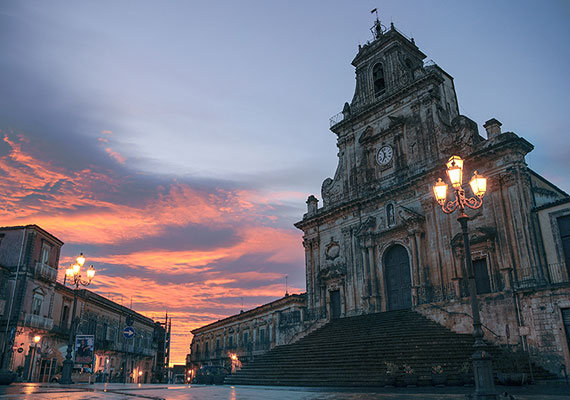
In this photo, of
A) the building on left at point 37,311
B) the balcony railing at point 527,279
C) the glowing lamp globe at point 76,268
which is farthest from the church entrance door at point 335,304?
the glowing lamp globe at point 76,268

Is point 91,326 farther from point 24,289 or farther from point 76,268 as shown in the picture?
point 76,268

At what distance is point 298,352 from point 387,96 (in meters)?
19.1

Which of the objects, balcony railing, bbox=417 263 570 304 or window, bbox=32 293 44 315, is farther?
window, bbox=32 293 44 315

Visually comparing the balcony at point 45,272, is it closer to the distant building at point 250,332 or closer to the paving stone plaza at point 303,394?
the distant building at point 250,332

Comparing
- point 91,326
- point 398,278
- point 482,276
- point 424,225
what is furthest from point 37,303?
point 482,276

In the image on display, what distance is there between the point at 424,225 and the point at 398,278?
13.3ft

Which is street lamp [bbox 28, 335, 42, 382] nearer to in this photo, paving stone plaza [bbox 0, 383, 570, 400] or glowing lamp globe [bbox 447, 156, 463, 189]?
paving stone plaza [bbox 0, 383, 570, 400]

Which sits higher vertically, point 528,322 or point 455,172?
point 455,172

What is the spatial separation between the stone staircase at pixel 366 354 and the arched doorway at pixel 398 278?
4.67 ft

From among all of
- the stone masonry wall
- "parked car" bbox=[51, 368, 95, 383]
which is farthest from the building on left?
the stone masonry wall

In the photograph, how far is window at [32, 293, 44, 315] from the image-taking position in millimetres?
31977

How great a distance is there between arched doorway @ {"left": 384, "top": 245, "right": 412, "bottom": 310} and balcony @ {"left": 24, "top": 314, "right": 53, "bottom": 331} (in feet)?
80.9

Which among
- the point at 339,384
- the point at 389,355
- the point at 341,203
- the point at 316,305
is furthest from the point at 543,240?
the point at 316,305

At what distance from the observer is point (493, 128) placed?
82.1 feet
